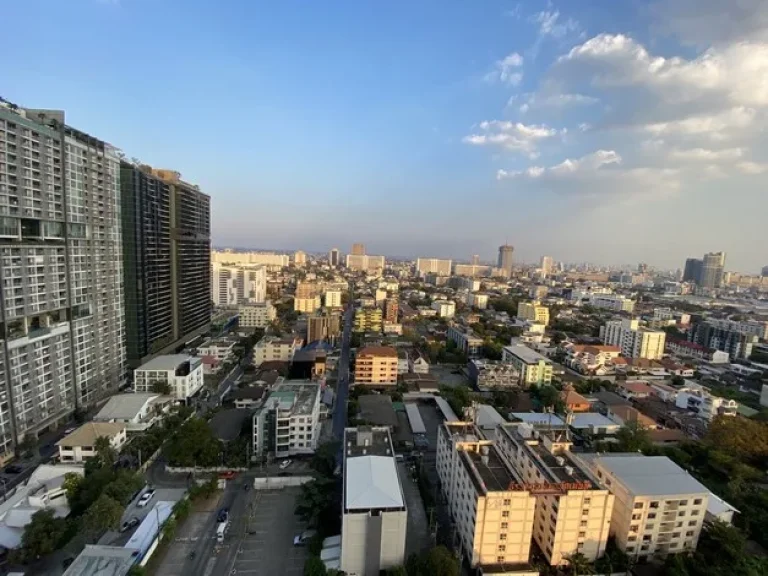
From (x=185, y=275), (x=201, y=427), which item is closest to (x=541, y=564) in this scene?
(x=201, y=427)

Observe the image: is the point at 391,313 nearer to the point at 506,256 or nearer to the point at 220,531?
the point at 220,531

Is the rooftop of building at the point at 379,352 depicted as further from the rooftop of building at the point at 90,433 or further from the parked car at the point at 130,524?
the parked car at the point at 130,524

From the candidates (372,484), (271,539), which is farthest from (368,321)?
(372,484)

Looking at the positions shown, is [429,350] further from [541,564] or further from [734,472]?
[541,564]

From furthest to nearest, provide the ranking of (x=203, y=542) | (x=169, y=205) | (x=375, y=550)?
(x=169, y=205) → (x=203, y=542) → (x=375, y=550)

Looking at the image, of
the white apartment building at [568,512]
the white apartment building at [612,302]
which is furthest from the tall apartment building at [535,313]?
the white apartment building at [568,512]

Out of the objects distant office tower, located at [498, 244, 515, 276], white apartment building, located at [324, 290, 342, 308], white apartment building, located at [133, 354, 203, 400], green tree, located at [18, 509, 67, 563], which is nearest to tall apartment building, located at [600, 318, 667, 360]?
white apartment building, located at [324, 290, 342, 308]
